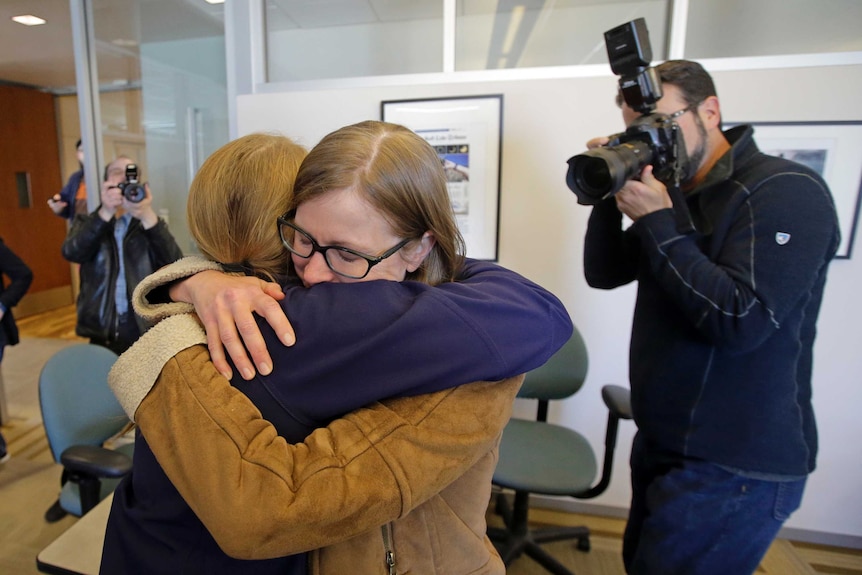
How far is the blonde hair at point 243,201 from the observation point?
0.65 meters

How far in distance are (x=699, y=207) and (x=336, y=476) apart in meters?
1.09

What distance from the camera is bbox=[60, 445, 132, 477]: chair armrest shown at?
4.30ft

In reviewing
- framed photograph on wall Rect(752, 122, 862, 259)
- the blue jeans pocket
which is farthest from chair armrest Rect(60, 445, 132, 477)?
framed photograph on wall Rect(752, 122, 862, 259)

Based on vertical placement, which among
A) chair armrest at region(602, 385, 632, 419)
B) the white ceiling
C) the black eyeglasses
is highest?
the white ceiling

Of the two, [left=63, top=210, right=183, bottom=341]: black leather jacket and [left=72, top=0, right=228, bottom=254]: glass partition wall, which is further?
[left=72, top=0, right=228, bottom=254]: glass partition wall

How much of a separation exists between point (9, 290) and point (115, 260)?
599 mm

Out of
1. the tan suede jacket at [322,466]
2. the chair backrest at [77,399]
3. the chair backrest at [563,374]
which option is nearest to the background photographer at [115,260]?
the chair backrest at [77,399]

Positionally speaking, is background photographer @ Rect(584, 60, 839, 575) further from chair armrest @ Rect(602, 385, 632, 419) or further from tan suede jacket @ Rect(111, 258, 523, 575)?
tan suede jacket @ Rect(111, 258, 523, 575)

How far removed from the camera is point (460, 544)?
24.9 inches

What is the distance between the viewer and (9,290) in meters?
2.35

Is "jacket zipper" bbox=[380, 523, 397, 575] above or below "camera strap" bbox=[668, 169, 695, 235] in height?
below

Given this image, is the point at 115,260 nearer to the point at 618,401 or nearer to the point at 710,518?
the point at 618,401

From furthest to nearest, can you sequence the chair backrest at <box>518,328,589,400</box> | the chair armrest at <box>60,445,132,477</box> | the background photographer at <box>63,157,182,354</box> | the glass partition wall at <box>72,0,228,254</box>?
the glass partition wall at <box>72,0,228,254</box>
the background photographer at <box>63,157,182,354</box>
the chair backrest at <box>518,328,589,400</box>
the chair armrest at <box>60,445,132,477</box>

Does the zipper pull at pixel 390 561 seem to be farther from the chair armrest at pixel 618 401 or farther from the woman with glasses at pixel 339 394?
the chair armrest at pixel 618 401
